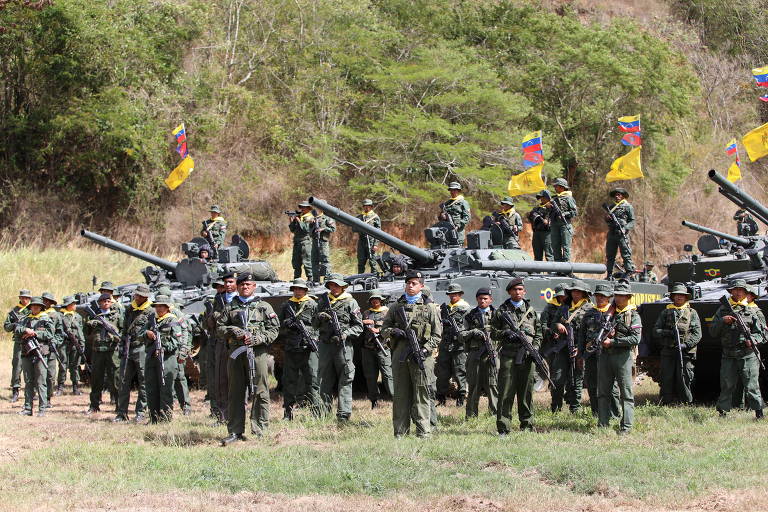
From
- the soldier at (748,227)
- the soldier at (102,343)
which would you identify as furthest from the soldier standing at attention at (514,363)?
the soldier at (748,227)

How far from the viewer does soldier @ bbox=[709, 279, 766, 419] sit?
1285 centimetres

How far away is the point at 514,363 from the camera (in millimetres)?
12016

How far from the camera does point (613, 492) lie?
8969 mm

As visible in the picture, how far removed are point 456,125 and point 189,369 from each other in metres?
16.8

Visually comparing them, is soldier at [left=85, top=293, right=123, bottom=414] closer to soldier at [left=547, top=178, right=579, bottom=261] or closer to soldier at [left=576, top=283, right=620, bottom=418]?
soldier at [left=576, top=283, right=620, bottom=418]

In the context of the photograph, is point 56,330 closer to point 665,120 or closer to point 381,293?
point 381,293

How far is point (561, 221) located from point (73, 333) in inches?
358

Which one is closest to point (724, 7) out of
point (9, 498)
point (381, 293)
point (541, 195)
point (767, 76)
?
point (767, 76)

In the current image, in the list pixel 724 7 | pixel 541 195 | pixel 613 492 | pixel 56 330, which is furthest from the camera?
pixel 724 7

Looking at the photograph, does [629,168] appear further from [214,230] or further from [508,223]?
[214,230]

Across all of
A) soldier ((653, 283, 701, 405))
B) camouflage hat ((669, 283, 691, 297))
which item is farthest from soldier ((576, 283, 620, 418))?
camouflage hat ((669, 283, 691, 297))

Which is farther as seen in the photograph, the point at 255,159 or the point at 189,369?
the point at 255,159

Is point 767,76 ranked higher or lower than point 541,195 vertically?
higher

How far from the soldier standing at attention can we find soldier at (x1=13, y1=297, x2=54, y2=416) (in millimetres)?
7203
